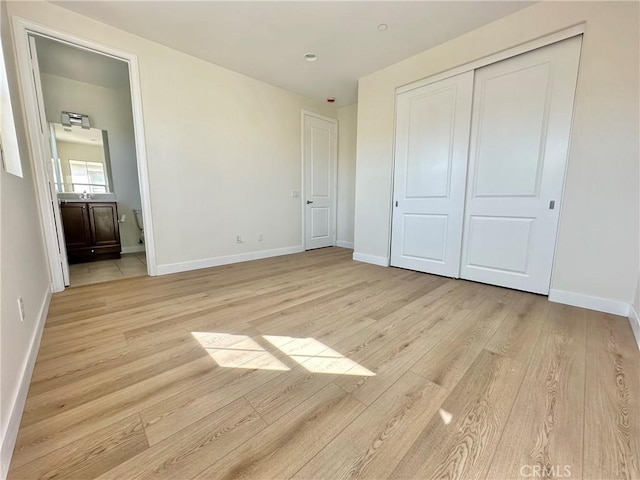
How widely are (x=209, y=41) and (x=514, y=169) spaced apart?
348 cm

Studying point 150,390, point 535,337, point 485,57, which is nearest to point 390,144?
point 485,57

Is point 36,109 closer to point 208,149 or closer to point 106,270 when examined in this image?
point 208,149

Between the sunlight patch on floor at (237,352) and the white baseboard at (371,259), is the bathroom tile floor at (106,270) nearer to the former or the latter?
the sunlight patch on floor at (237,352)

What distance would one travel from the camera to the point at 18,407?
3.48 feet

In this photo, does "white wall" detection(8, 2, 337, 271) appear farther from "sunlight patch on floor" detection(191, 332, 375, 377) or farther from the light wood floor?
"sunlight patch on floor" detection(191, 332, 375, 377)

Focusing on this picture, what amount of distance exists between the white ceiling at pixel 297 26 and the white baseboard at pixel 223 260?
2547mm

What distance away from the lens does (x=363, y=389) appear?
1242mm

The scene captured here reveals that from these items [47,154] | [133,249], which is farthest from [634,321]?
[133,249]

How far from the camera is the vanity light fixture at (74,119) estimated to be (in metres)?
3.86

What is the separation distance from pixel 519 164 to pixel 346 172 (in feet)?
9.74

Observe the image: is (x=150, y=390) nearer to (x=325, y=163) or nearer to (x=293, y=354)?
(x=293, y=354)

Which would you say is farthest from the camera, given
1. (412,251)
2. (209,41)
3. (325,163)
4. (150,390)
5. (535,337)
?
(325,163)

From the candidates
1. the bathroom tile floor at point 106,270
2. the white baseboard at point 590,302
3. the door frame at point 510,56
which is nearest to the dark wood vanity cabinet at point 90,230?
the bathroom tile floor at point 106,270

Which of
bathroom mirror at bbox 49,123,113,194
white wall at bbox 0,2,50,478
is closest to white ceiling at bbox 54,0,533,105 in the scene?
white wall at bbox 0,2,50,478
